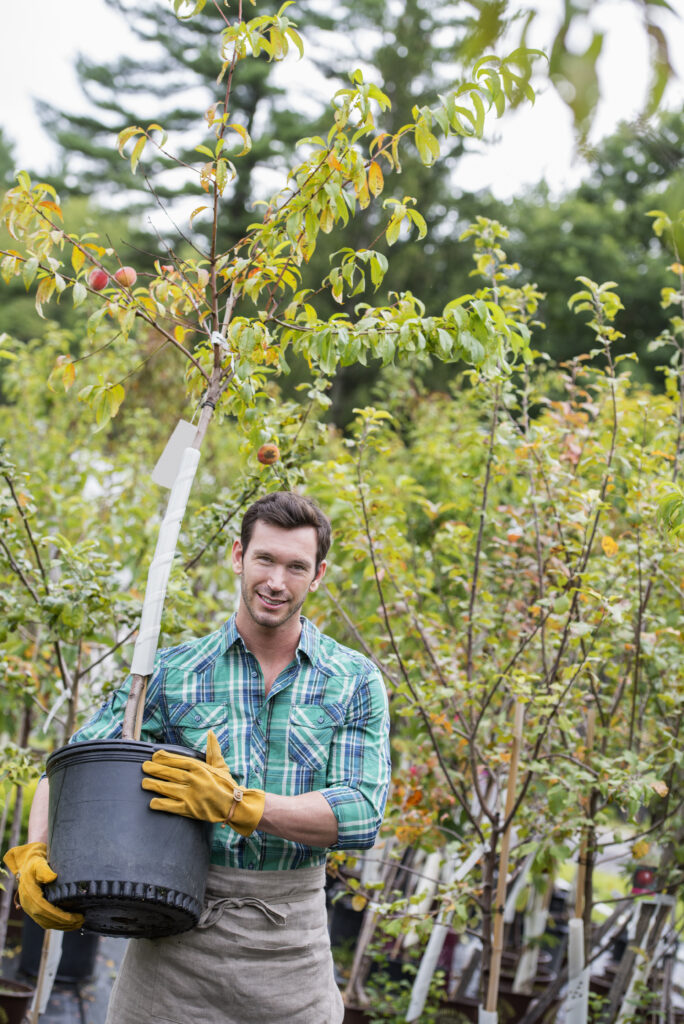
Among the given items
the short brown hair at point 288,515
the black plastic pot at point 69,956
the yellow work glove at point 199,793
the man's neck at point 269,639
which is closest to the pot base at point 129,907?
the yellow work glove at point 199,793

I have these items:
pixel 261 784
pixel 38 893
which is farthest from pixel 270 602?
pixel 38 893

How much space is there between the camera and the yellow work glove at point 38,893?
1.58 meters

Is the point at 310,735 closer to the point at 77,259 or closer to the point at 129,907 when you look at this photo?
the point at 129,907

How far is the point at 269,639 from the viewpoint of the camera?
6.20ft

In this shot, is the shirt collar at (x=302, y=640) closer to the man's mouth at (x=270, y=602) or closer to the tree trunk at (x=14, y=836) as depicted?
the man's mouth at (x=270, y=602)

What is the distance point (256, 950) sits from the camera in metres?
1.75

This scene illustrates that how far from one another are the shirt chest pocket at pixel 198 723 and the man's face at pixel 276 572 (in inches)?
7.5

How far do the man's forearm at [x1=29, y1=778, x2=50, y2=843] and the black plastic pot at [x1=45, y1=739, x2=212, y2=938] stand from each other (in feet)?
0.51

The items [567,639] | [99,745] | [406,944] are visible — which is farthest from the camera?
[406,944]

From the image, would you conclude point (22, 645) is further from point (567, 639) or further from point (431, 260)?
point (431, 260)

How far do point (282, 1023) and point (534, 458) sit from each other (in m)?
1.90

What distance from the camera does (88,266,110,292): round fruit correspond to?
2264mm

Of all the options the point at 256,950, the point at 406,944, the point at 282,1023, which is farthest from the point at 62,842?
the point at 406,944

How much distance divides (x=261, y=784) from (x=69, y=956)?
3.34m
